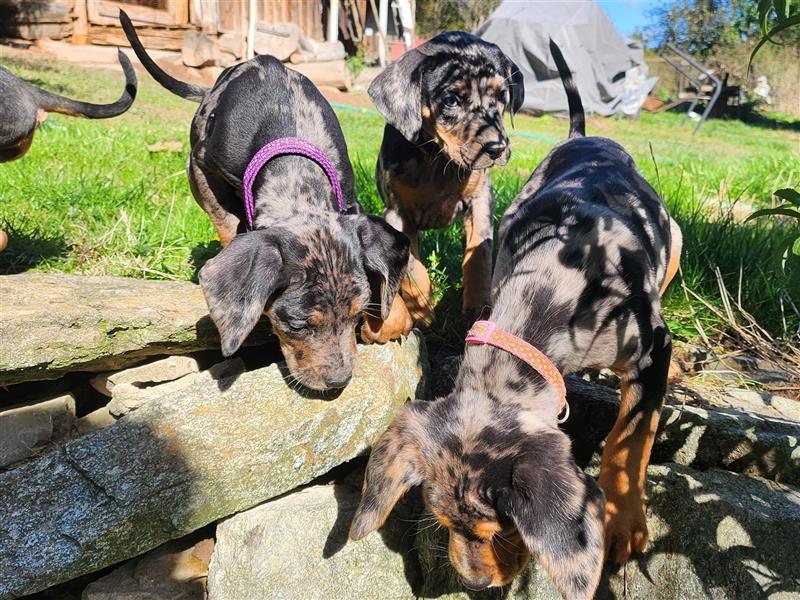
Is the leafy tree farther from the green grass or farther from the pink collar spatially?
the pink collar

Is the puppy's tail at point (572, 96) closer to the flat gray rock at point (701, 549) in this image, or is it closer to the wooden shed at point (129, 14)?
the flat gray rock at point (701, 549)

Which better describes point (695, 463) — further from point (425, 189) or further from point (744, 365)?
point (425, 189)

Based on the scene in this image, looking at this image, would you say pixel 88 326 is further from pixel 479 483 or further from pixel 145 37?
pixel 145 37

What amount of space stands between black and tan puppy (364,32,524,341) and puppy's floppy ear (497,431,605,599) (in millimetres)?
2329

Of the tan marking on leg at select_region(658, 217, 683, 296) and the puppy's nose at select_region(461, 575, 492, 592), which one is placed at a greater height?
the tan marking on leg at select_region(658, 217, 683, 296)

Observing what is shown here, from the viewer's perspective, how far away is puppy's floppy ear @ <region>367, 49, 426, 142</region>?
16.2 ft

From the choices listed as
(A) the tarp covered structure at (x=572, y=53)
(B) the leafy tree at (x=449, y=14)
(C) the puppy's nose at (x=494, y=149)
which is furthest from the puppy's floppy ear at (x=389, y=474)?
(B) the leafy tree at (x=449, y=14)

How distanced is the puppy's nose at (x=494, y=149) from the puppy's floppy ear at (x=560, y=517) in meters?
2.42

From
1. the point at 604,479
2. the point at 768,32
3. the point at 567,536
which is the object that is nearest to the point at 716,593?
the point at 604,479

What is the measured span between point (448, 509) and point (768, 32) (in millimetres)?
1896

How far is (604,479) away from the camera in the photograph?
3.31 m

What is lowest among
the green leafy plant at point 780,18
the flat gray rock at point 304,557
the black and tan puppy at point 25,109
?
the flat gray rock at point 304,557

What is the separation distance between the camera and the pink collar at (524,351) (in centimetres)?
313

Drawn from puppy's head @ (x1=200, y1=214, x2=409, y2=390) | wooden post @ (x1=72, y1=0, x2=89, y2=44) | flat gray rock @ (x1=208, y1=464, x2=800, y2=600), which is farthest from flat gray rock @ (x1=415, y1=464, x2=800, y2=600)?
wooden post @ (x1=72, y1=0, x2=89, y2=44)
